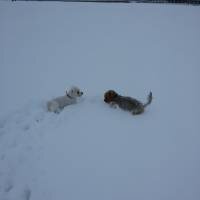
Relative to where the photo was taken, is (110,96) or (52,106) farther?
(110,96)

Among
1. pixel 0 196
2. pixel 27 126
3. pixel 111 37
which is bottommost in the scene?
pixel 0 196

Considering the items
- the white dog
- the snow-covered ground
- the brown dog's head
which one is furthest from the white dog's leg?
the brown dog's head

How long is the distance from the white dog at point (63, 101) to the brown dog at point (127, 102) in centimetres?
48

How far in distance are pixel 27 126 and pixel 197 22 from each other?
6.52 m

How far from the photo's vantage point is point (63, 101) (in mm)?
4895

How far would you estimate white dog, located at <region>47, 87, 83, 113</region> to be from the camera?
4723 mm

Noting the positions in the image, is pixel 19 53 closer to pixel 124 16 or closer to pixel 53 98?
pixel 53 98

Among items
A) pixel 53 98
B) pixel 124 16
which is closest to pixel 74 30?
pixel 124 16

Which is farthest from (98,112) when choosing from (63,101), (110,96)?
(63,101)

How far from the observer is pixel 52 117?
462 centimetres

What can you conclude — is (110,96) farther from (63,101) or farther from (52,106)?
(52,106)

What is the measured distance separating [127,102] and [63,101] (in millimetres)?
1004

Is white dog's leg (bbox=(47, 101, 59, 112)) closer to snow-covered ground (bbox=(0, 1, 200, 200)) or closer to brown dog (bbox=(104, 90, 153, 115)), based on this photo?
snow-covered ground (bbox=(0, 1, 200, 200))

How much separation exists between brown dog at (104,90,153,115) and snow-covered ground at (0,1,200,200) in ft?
0.31
